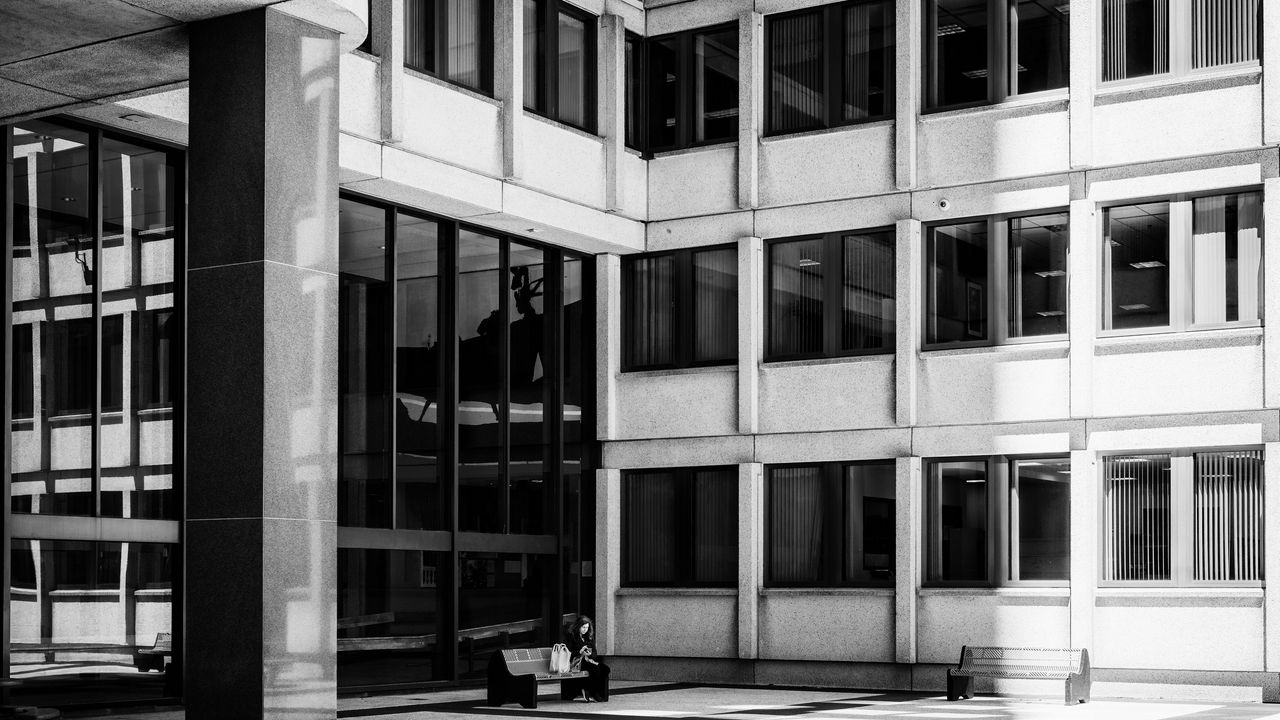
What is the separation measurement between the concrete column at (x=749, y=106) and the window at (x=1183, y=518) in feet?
21.9

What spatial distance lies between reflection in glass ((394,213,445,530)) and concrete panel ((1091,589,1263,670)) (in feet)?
29.4

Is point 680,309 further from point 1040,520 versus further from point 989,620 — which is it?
point 989,620

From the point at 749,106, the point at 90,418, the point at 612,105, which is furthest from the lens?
the point at 612,105

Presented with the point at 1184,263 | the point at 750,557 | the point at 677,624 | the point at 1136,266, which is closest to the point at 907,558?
the point at 750,557

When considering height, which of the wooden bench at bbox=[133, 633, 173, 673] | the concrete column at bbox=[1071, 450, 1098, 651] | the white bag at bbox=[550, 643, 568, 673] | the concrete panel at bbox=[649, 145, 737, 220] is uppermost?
the concrete panel at bbox=[649, 145, 737, 220]

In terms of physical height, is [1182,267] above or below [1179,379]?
above

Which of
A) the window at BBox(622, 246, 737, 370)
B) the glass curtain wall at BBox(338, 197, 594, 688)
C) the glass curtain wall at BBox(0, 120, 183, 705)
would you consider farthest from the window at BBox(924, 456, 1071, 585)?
the glass curtain wall at BBox(0, 120, 183, 705)

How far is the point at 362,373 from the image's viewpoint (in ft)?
67.1

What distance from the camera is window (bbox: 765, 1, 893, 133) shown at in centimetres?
2327

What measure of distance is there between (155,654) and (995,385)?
Answer: 11.6 metres

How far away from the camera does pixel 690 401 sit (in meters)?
24.3

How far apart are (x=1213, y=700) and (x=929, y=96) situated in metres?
9.10

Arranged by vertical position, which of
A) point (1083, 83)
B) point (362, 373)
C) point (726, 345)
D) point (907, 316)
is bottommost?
point (362, 373)

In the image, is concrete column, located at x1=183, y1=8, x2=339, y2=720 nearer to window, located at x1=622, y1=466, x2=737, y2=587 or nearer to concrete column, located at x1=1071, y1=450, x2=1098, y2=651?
concrete column, located at x1=1071, y1=450, x2=1098, y2=651
